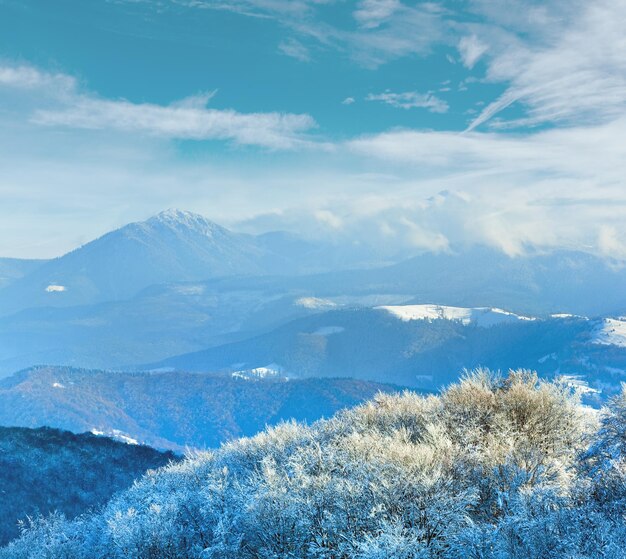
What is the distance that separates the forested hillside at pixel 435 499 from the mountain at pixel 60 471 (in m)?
54.6

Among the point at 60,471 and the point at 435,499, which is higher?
the point at 435,499

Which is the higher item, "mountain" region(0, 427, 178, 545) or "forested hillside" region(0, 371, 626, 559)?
"forested hillside" region(0, 371, 626, 559)

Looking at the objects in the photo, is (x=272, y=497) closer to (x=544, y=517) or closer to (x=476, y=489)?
(x=476, y=489)

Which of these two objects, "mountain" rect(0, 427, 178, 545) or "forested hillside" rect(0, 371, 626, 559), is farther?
"mountain" rect(0, 427, 178, 545)

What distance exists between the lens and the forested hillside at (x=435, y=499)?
33.6 metres

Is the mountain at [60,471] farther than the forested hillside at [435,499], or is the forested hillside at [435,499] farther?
the mountain at [60,471]

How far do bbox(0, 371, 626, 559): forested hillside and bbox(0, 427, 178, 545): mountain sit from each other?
5456 centimetres

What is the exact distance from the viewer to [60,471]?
414 ft

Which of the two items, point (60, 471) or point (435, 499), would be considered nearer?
point (435, 499)

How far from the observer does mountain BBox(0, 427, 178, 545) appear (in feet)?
370

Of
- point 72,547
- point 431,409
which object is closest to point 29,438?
point 72,547

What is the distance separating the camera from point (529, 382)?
59.2m

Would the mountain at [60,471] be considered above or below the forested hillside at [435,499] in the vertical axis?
below

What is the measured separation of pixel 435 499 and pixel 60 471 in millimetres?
110275
